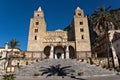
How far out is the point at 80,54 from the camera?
4859 cm

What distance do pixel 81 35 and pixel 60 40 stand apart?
25.7ft

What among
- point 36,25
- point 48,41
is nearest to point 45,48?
point 48,41

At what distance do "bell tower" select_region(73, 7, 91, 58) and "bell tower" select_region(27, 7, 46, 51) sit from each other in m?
12.3

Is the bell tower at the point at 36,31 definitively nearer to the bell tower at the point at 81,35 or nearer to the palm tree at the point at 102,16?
the bell tower at the point at 81,35

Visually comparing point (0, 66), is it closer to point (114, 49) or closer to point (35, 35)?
point (35, 35)

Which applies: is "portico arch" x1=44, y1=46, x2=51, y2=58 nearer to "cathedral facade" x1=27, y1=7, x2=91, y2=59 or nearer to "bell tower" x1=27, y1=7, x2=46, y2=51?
"cathedral facade" x1=27, y1=7, x2=91, y2=59

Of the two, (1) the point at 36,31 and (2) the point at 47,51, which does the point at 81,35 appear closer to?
(2) the point at 47,51

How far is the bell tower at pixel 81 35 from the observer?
48.8m

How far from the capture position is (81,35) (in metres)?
51.9

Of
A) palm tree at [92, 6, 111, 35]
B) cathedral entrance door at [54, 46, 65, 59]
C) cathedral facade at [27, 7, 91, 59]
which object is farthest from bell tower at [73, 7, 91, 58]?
palm tree at [92, 6, 111, 35]

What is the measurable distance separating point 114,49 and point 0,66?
34.2 m

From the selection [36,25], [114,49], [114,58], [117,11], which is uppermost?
[117,11]

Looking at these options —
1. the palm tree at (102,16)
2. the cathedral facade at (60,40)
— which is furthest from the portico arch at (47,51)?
the palm tree at (102,16)

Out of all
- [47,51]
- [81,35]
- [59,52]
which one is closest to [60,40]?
[59,52]
